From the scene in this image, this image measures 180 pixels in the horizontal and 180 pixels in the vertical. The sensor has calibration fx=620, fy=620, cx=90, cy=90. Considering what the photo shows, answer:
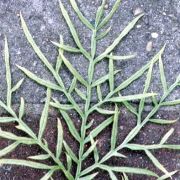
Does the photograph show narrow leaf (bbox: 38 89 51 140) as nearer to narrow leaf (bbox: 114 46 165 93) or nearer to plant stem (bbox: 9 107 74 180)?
plant stem (bbox: 9 107 74 180)

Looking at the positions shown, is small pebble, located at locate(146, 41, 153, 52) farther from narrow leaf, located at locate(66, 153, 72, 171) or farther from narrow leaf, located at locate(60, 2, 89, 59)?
narrow leaf, located at locate(66, 153, 72, 171)

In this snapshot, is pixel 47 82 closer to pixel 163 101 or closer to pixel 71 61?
pixel 71 61

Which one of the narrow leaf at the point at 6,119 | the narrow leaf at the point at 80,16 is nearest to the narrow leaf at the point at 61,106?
the narrow leaf at the point at 6,119

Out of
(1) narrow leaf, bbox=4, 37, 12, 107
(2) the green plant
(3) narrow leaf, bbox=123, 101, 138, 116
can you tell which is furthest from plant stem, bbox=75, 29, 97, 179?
(1) narrow leaf, bbox=4, 37, 12, 107

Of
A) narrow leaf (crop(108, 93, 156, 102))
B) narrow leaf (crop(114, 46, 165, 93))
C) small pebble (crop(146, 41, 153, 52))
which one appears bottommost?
narrow leaf (crop(108, 93, 156, 102))

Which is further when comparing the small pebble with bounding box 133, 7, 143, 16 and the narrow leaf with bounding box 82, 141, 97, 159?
the small pebble with bounding box 133, 7, 143, 16

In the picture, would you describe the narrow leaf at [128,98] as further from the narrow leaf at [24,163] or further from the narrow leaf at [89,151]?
the narrow leaf at [24,163]

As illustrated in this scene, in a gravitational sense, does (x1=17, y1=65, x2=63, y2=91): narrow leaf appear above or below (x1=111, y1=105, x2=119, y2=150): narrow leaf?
above

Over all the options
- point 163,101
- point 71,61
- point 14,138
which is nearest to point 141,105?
point 163,101

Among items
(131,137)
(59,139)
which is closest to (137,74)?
(131,137)
